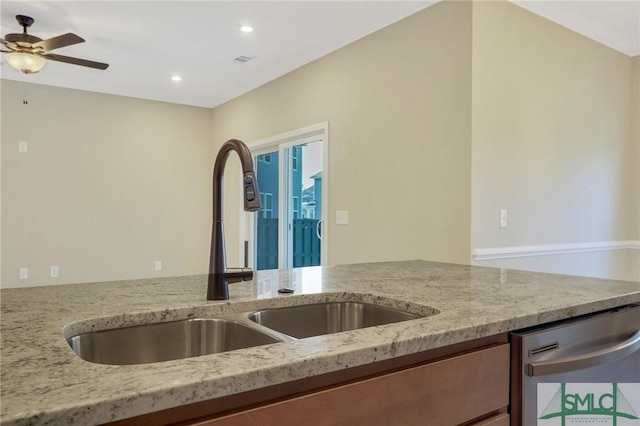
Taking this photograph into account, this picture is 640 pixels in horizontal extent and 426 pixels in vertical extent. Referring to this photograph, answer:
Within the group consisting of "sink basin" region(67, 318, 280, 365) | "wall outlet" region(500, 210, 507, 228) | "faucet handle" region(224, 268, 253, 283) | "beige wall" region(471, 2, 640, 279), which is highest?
"beige wall" region(471, 2, 640, 279)

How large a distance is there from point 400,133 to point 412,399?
8.76 feet

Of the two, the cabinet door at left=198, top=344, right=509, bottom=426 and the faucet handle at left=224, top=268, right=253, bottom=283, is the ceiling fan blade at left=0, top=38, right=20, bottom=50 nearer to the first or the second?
the faucet handle at left=224, top=268, right=253, bottom=283

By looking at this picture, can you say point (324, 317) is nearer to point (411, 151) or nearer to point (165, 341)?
point (165, 341)

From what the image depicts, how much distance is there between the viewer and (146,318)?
0.96 m

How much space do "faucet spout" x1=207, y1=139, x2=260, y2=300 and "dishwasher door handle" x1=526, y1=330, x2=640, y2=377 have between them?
2.30ft

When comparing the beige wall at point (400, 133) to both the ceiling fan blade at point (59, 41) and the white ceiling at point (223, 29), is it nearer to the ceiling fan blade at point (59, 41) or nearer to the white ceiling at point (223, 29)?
the white ceiling at point (223, 29)

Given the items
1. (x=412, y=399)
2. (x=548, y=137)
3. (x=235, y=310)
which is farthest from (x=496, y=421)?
(x=548, y=137)

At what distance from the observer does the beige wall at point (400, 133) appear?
2.82 metres

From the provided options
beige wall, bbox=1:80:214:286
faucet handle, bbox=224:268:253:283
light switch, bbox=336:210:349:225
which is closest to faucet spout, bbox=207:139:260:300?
faucet handle, bbox=224:268:253:283

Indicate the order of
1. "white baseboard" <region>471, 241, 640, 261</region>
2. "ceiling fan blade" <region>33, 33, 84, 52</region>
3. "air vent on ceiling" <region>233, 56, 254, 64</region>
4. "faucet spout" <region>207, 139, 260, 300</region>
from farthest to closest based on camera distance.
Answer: "air vent on ceiling" <region>233, 56, 254, 64</region>, "ceiling fan blade" <region>33, 33, 84, 52</region>, "white baseboard" <region>471, 241, 640, 261</region>, "faucet spout" <region>207, 139, 260, 300</region>

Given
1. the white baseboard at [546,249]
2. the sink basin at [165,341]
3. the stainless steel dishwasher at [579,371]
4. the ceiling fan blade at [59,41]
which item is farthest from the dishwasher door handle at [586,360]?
the ceiling fan blade at [59,41]

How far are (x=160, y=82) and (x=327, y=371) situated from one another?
5.03m

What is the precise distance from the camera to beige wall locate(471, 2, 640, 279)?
9.15ft

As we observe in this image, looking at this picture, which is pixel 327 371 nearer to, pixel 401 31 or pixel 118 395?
pixel 118 395
